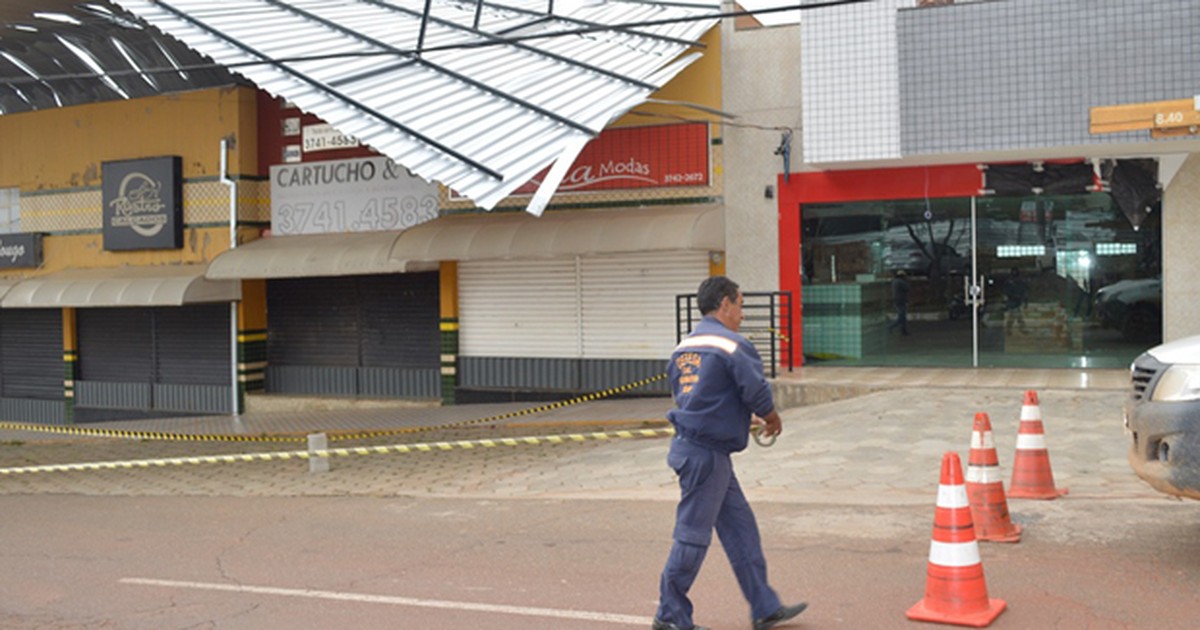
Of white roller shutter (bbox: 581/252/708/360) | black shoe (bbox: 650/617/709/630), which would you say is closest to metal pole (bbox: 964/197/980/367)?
white roller shutter (bbox: 581/252/708/360)

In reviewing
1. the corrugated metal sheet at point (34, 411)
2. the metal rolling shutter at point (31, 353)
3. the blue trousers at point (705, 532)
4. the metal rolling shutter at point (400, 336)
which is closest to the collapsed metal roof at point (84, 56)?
the metal rolling shutter at point (31, 353)

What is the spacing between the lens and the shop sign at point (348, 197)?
19.8 metres

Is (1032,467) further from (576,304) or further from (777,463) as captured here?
(576,304)

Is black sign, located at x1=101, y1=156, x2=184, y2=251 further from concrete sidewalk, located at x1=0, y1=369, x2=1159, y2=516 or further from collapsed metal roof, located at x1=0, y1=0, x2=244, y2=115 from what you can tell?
concrete sidewalk, located at x1=0, y1=369, x2=1159, y2=516

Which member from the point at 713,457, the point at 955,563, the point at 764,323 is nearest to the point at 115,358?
the point at 764,323

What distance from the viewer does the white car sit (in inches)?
250

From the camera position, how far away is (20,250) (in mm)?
23656

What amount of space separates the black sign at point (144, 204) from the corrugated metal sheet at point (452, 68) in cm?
582

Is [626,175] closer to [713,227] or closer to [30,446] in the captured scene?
[713,227]

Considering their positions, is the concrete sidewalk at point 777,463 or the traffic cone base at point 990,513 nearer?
the traffic cone base at point 990,513

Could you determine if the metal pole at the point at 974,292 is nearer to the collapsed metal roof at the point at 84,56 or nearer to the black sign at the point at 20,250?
the collapsed metal roof at the point at 84,56

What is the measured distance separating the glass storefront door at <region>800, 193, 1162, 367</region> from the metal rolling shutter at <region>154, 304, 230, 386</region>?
10863mm

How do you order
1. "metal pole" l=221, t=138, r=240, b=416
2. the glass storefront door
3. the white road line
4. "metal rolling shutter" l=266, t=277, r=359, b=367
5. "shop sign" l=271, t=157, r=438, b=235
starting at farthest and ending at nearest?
1. "metal pole" l=221, t=138, r=240, b=416
2. "metal rolling shutter" l=266, t=277, r=359, b=367
3. "shop sign" l=271, t=157, r=438, b=235
4. the glass storefront door
5. the white road line

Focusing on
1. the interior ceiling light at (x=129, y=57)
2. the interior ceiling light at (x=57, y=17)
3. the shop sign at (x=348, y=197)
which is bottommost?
the shop sign at (x=348, y=197)
